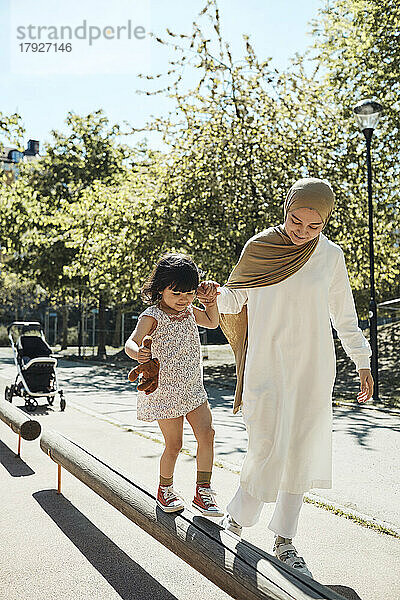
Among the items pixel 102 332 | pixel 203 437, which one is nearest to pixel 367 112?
pixel 203 437

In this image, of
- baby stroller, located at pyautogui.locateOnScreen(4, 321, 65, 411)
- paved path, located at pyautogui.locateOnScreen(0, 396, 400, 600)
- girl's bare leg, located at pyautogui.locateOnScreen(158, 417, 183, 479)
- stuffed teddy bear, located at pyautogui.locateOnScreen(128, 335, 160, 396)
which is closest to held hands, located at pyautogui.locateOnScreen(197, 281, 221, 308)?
stuffed teddy bear, located at pyautogui.locateOnScreen(128, 335, 160, 396)

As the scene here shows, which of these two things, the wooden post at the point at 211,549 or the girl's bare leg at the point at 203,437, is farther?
the girl's bare leg at the point at 203,437

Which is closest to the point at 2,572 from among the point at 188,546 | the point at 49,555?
the point at 49,555

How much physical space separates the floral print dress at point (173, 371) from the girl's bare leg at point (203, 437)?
0.05 m

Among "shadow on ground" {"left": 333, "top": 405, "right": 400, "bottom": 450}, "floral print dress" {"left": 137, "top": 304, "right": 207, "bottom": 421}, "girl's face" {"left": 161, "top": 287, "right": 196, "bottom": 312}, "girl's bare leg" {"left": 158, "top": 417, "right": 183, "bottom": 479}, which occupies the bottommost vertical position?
"shadow on ground" {"left": 333, "top": 405, "right": 400, "bottom": 450}

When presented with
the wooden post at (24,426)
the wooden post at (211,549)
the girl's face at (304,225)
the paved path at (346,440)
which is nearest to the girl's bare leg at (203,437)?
the wooden post at (211,549)

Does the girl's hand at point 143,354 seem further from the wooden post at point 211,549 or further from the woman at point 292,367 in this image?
the wooden post at point 211,549

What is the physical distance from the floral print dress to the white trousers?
0.64 metres

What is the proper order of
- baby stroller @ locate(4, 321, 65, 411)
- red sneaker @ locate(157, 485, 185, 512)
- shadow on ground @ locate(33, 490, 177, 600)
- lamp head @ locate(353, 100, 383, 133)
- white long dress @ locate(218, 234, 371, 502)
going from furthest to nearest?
lamp head @ locate(353, 100, 383, 133)
baby stroller @ locate(4, 321, 65, 411)
red sneaker @ locate(157, 485, 185, 512)
shadow on ground @ locate(33, 490, 177, 600)
white long dress @ locate(218, 234, 371, 502)

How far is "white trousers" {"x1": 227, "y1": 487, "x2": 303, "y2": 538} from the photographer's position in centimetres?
371

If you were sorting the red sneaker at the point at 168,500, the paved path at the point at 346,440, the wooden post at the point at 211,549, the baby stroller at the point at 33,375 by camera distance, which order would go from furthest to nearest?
the baby stroller at the point at 33,375
the paved path at the point at 346,440
the red sneaker at the point at 168,500
the wooden post at the point at 211,549

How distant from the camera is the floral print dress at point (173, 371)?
13.6 ft

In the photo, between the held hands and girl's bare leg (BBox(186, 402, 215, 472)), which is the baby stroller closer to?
girl's bare leg (BBox(186, 402, 215, 472))

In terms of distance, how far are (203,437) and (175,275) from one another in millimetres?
975
